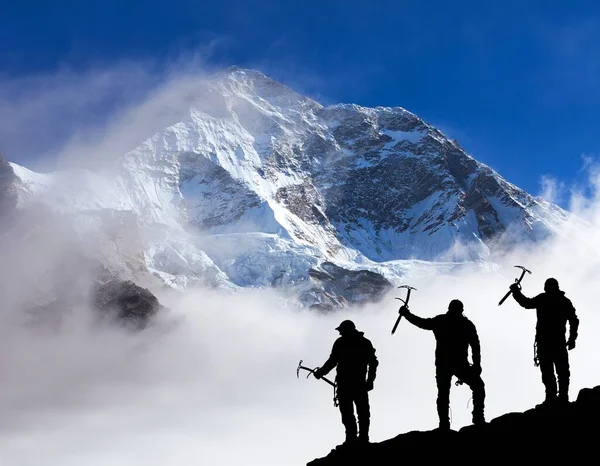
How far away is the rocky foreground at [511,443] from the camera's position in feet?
Answer: 43.1

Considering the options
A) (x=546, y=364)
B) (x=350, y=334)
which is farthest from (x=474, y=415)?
(x=350, y=334)

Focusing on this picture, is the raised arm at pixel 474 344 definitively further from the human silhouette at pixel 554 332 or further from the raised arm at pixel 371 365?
the raised arm at pixel 371 365

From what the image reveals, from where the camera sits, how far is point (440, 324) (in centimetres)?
1614

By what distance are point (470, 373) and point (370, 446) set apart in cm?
260

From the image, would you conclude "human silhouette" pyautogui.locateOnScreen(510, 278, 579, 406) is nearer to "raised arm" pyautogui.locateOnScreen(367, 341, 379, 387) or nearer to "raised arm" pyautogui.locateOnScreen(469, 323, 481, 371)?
"raised arm" pyautogui.locateOnScreen(469, 323, 481, 371)

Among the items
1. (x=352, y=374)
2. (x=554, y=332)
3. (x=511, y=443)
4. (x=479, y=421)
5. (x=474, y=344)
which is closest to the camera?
(x=511, y=443)

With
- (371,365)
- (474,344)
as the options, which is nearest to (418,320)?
(474,344)

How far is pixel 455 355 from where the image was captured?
16.2 meters

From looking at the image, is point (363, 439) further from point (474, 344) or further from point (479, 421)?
point (474, 344)

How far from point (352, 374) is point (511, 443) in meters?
3.75

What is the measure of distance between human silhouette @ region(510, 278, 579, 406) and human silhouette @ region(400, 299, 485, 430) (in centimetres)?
152

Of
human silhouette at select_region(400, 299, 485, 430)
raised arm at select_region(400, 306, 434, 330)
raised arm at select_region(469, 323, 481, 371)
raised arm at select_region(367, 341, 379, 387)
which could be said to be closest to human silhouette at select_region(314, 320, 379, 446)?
raised arm at select_region(367, 341, 379, 387)

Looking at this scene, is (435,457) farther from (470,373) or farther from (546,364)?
(546,364)

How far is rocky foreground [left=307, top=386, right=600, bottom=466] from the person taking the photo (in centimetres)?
1313
